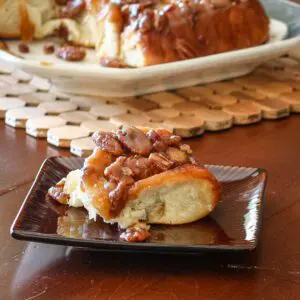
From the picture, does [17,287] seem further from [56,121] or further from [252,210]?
[56,121]

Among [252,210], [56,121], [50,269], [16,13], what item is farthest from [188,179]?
[16,13]

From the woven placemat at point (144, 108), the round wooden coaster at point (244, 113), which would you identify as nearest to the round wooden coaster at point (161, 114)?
the woven placemat at point (144, 108)

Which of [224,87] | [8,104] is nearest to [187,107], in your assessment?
[224,87]

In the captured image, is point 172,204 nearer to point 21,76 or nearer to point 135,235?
point 135,235

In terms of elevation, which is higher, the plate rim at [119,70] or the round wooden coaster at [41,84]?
the plate rim at [119,70]

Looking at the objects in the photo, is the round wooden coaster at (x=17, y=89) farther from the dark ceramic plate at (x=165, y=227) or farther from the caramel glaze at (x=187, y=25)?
the dark ceramic plate at (x=165, y=227)

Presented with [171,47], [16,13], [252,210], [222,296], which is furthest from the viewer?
[16,13]

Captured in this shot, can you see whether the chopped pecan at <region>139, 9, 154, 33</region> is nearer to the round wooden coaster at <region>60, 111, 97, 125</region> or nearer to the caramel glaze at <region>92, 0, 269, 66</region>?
the caramel glaze at <region>92, 0, 269, 66</region>
